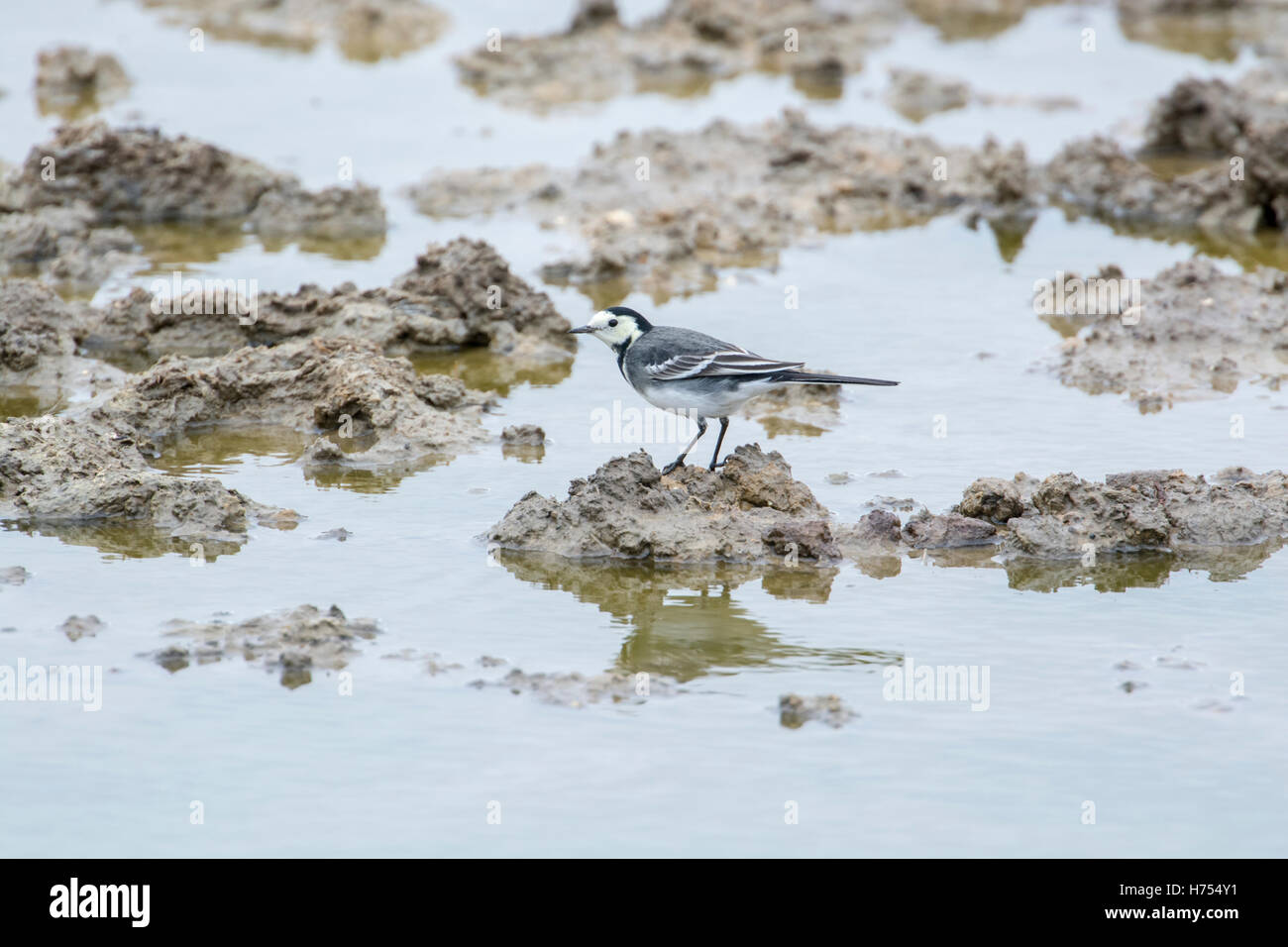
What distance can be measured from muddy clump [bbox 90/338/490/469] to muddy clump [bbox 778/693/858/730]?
11.9ft

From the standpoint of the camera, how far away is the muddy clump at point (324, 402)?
9609 millimetres

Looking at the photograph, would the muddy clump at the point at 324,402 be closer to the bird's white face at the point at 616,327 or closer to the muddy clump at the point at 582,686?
the bird's white face at the point at 616,327

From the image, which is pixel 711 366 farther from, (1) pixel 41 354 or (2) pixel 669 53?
(2) pixel 669 53

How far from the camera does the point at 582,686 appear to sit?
667 cm

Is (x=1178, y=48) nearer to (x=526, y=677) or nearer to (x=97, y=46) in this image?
(x=97, y=46)

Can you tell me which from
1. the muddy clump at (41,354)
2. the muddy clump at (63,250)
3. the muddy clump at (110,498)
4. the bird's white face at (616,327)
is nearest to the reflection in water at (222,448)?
the muddy clump at (110,498)

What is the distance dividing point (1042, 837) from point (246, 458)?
5411 mm

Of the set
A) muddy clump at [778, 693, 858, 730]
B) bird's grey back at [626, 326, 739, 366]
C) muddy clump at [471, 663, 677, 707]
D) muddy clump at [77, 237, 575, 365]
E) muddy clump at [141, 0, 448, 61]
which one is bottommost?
muddy clump at [778, 693, 858, 730]

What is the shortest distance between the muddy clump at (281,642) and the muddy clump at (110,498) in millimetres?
1150

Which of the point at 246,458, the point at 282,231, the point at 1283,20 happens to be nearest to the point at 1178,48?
the point at 1283,20

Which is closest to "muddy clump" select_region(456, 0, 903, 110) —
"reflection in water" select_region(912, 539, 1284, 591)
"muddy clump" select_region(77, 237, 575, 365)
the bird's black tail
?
"muddy clump" select_region(77, 237, 575, 365)

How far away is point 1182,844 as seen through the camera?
5.67 m

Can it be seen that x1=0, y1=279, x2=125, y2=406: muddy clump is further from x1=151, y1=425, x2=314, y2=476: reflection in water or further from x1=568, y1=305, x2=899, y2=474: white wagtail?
x1=568, y1=305, x2=899, y2=474: white wagtail

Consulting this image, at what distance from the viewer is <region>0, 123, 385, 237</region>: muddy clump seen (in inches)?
549
